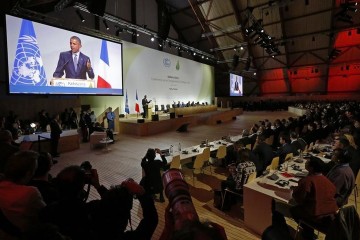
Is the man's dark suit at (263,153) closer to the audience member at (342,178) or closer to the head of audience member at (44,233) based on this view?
the audience member at (342,178)

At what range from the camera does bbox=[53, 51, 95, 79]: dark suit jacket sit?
822 cm

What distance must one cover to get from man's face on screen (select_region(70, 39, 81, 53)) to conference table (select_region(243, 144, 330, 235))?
8.38 meters

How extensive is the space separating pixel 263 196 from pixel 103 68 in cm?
901

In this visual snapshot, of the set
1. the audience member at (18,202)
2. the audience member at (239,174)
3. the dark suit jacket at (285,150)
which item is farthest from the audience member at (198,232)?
the dark suit jacket at (285,150)

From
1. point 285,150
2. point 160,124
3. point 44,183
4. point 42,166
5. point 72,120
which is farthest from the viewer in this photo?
point 160,124

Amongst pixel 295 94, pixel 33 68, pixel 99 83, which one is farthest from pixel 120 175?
pixel 295 94

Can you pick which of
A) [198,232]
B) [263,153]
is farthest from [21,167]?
[263,153]

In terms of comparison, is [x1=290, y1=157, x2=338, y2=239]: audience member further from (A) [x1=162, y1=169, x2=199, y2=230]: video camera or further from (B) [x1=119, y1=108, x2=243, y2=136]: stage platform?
(B) [x1=119, y1=108, x2=243, y2=136]: stage platform

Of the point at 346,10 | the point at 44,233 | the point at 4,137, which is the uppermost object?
the point at 346,10

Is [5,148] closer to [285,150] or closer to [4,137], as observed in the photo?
[4,137]

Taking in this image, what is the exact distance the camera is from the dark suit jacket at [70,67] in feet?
27.0

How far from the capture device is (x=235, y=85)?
22.4m

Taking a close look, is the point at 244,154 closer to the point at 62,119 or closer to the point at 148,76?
the point at 62,119

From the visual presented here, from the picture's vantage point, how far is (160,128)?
11336mm
